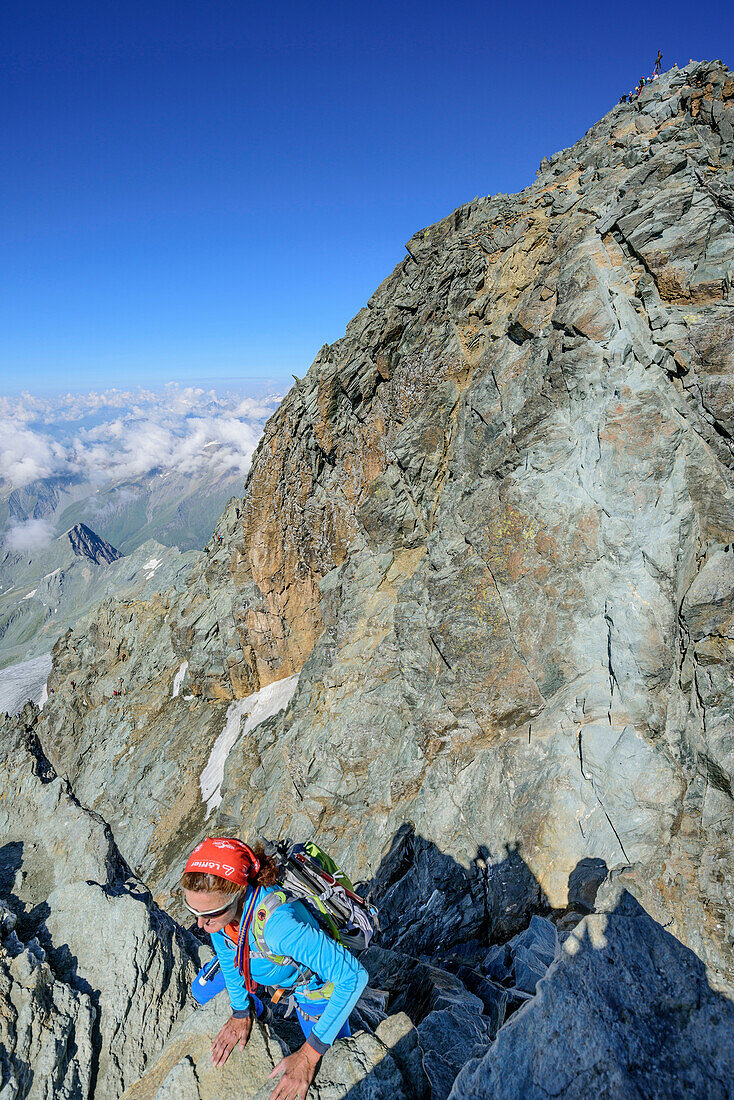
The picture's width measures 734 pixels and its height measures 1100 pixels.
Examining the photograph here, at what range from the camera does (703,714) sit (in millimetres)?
13734

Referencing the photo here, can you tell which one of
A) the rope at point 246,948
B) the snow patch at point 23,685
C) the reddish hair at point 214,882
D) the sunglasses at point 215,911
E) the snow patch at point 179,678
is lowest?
the snow patch at point 23,685

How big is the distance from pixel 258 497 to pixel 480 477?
77.7 ft

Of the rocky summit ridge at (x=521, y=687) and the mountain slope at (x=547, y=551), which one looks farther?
the mountain slope at (x=547, y=551)

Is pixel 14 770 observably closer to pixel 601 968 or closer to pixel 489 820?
pixel 489 820

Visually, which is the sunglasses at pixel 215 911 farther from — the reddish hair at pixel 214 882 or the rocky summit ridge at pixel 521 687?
the rocky summit ridge at pixel 521 687

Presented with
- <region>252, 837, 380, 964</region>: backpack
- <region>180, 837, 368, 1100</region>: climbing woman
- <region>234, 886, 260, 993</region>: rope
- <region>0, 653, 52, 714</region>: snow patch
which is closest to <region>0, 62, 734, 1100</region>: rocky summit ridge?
<region>180, 837, 368, 1100</region>: climbing woman

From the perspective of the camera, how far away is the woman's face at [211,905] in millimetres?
5172

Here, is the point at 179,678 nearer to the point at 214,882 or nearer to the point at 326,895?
the point at 326,895

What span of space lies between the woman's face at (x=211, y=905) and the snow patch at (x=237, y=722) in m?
31.8

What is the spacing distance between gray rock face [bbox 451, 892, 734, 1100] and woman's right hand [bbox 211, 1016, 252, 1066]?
267cm

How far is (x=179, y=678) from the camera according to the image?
1877 inches

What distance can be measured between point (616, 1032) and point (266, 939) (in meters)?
4.00

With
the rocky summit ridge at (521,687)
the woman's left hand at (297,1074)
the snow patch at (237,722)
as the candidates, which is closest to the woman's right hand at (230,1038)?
the rocky summit ridge at (521,687)

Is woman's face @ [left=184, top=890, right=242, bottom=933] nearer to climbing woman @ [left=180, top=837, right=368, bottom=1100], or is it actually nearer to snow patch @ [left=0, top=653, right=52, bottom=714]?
climbing woman @ [left=180, top=837, right=368, bottom=1100]
